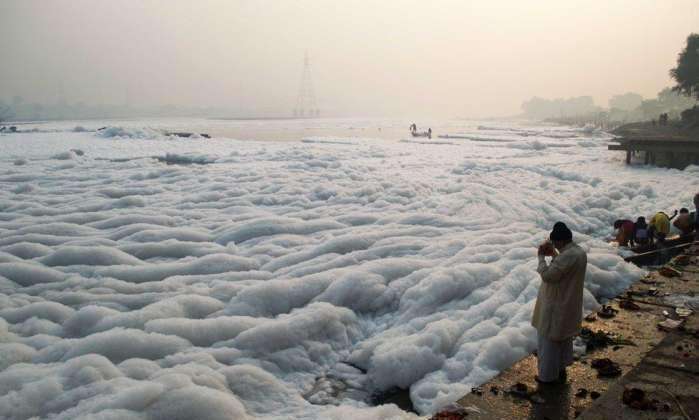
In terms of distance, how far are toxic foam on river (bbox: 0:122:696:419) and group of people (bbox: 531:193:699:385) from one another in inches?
36.3

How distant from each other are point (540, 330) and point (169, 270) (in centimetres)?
616

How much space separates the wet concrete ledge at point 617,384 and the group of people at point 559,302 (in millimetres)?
224

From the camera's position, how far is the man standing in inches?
161

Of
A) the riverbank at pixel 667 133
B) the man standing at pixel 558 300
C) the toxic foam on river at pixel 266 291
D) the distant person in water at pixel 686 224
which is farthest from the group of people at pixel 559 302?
the riverbank at pixel 667 133

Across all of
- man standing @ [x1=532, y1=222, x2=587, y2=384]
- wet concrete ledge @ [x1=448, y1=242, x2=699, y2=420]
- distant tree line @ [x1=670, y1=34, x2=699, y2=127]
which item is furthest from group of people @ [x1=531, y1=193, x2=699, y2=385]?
distant tree line @ [x1=670, y1=34, x2=699, y2=127]

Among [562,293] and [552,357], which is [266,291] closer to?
[552,357]

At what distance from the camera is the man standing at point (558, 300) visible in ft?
13.4

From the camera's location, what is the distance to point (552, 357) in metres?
4.41

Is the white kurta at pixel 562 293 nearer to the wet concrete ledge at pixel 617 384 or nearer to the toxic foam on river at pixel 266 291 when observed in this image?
the wet concrete ledge at pixel 617 384

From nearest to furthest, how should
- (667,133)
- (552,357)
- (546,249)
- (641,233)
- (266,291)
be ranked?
(546,249)
(552,357)
(266,291)
(641,233)
(667,133)

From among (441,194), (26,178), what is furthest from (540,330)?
(26,178)

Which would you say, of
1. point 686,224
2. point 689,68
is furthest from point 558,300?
point 689,68

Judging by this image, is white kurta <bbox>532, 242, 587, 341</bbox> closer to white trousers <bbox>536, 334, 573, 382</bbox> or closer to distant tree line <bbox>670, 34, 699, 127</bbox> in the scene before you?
white trousers <bbox>536, 334, 573, 382</bbox>

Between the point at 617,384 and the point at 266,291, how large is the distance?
4.66m
